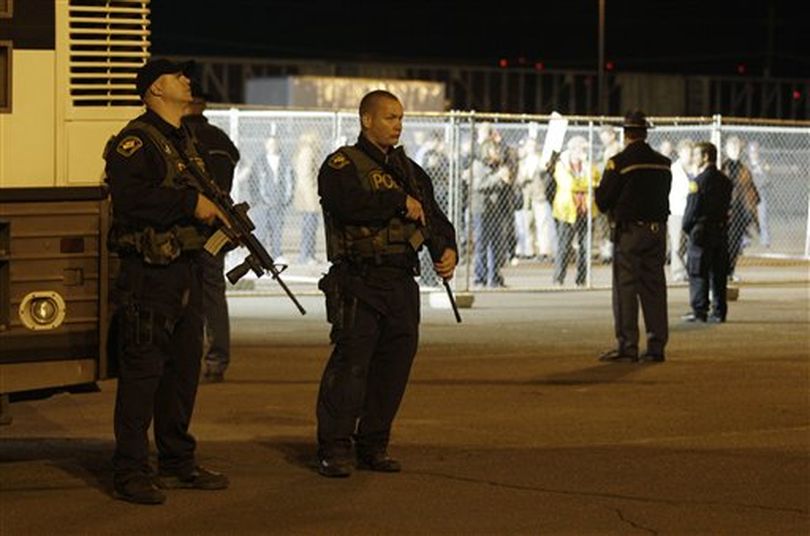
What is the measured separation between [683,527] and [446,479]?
1.54 meters

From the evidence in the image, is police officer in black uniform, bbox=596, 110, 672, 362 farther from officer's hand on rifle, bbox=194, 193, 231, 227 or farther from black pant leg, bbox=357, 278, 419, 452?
officer's hand on rifle, bbox=194, 193, 231, 227

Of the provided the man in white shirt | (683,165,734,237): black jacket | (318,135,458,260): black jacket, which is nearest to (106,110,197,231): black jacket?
(318,135,458,260): black jacket

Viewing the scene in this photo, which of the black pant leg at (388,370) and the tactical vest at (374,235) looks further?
the black pant leg at (388,370)

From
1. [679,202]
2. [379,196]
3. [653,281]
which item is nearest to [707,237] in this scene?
[653,281]

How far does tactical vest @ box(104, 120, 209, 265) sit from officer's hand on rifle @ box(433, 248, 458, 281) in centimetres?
132

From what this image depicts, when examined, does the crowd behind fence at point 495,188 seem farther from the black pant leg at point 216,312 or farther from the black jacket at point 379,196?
the black jacket at point 379,196

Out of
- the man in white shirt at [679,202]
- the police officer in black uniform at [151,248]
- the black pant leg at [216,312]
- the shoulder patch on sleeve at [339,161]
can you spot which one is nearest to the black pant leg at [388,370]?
the shoulder patch on sleeve at [339,161]

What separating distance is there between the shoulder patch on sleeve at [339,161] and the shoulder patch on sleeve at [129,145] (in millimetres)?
1156

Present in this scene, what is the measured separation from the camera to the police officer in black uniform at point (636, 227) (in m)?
14.7

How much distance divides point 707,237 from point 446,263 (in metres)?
9.35

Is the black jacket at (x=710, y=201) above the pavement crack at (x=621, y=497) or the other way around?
above

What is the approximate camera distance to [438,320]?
61.3 ft

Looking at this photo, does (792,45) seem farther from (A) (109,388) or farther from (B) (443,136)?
(A) (109,388)

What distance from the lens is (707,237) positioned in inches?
736
